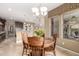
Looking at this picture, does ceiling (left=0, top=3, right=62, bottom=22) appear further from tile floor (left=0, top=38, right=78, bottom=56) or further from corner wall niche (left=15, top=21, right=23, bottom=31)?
tile floor (left=0, top=38, right=78, bottom=56)

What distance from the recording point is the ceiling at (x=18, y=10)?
277 centimetres

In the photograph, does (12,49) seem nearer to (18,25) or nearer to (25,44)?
(25,44)

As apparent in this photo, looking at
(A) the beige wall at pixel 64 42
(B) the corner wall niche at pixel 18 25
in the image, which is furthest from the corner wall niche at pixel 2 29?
(A) the beige wall at pixel 64 42

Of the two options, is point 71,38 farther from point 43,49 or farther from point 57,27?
point 43,49

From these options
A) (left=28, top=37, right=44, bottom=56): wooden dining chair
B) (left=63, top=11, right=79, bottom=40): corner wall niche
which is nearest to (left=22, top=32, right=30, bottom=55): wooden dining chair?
(left=28, top=37, right=44, bottom=56): wooden dining chair

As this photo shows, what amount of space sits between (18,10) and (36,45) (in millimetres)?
853

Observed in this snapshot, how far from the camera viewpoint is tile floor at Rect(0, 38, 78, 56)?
2807 mm

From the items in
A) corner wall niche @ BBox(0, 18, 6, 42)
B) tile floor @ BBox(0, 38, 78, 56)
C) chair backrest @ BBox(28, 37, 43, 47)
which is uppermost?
corner wall niche @ BBox(0, 18, 6, 42)

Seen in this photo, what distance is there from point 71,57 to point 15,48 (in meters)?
1.23

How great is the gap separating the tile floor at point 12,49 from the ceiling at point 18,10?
0.51 m

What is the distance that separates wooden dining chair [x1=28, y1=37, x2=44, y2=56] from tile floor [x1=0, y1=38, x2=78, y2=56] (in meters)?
0.23

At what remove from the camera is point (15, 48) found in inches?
112

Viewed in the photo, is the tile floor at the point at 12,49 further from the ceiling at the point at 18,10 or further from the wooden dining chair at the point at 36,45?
the ceiling at the point at 18,10

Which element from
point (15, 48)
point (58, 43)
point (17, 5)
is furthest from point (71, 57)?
point (17, 5)
